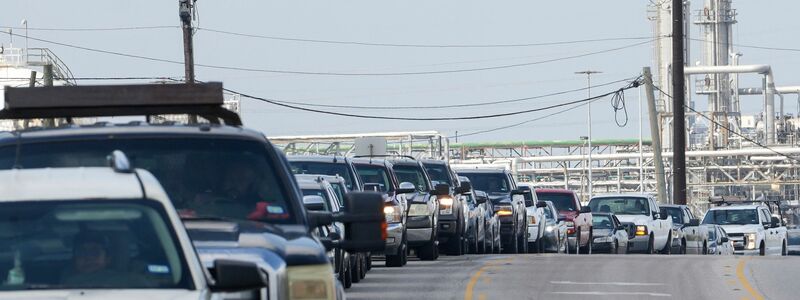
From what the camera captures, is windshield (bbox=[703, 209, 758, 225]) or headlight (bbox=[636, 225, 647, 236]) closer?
headlight (bbox=[636, 225, 647, 236])

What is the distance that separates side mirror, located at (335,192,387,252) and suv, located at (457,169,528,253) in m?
24.1

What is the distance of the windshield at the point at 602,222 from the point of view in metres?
39.0

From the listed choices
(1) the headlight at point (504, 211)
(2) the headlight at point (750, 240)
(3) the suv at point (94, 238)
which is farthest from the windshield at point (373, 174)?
(2) the headlight at point (750, 240)

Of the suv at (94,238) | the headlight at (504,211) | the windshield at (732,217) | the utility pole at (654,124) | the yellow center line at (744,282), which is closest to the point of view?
the suv at (94,238)

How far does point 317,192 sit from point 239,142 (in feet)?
27.6

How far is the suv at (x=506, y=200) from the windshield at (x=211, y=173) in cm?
2398

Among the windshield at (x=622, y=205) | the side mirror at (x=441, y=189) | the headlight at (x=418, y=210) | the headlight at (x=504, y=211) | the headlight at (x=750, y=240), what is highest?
the side mirror at (x=441, y=189)

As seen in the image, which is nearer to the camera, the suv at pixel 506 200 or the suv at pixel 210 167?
the suv at pixel 210 167

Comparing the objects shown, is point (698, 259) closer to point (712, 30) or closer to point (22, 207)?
point (22, 207)

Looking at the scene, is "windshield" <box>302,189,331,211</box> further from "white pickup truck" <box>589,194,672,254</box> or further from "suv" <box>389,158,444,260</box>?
"white pickup truck" <box>589,194,672,254</box>

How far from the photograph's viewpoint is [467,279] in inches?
863

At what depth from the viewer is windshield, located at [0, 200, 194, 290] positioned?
6.73m

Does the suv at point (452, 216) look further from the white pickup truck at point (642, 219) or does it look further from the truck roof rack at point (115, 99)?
the truck roof rack at point (115, 99)

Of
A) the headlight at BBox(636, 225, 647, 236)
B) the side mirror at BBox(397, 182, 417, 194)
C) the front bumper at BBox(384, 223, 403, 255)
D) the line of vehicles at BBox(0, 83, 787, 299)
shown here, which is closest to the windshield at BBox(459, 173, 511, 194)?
the headlight at BBox(636, 225, 647, 236)
